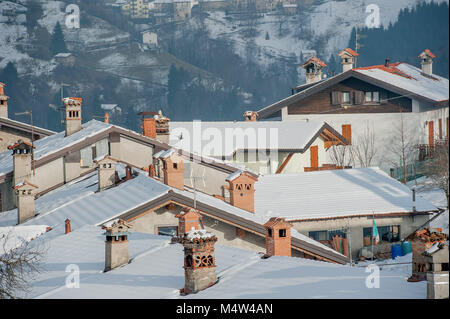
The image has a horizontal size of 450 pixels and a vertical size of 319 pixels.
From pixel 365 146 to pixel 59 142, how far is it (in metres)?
23.9

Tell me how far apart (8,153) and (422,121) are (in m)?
24.2

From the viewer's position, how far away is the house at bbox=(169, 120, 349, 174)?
5134 cm

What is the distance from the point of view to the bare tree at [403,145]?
55.8 meters

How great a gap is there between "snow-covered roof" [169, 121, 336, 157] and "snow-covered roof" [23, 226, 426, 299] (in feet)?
77.6

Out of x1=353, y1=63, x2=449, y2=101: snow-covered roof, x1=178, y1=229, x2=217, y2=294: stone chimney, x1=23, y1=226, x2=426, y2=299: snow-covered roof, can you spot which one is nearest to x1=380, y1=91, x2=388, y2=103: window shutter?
x1=353, y1=63, x2=449, y2=101: snow-covered roof

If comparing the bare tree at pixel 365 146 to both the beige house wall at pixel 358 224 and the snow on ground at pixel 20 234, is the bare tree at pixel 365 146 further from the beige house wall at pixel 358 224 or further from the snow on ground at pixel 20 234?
the snow on ground at pixel 20 234

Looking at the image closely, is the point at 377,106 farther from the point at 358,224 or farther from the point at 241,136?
the point at 358,224

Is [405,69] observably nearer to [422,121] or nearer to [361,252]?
[422,121]

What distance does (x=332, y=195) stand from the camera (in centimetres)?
4188

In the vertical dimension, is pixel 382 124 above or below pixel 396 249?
above

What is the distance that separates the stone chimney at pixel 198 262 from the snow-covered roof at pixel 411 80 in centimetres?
3559

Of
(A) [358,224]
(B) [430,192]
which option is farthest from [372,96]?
(A) [358,224]

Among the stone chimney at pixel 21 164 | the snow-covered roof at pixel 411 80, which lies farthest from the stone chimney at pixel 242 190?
the snow-covered roof at pixel 411 80

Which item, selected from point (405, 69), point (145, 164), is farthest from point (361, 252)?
point (405, 69)
